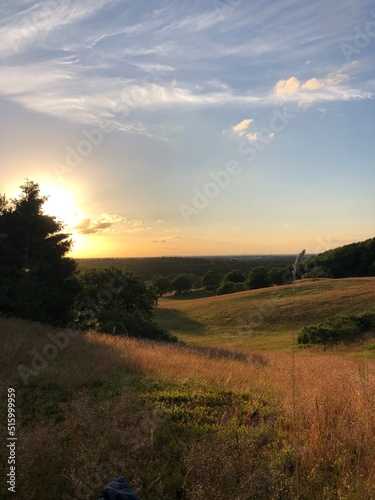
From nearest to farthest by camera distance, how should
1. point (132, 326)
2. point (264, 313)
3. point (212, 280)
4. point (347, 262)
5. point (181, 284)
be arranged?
point (132, 326) < point (264, 313) < point (347, 262) < point (181, 284) < point (212, 280)

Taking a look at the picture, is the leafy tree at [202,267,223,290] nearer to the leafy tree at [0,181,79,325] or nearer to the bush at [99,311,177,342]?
the bush at [99,311,177,342]

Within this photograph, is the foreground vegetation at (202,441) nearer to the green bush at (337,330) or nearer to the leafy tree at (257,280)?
the green bush at (337,330)

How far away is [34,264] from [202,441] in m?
19.9

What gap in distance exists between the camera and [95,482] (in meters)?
4.04

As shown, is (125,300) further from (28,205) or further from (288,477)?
(288,477)

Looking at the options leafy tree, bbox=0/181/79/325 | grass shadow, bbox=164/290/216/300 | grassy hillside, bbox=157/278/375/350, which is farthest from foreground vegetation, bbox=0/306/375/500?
grass shadow, bbox=164/290/216/300

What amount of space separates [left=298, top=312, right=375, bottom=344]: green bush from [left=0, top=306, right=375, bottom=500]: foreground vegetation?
893 inches

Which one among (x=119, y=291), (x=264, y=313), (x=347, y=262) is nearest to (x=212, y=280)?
(x=347, y=262)

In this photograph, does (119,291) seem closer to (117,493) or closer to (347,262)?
(117,493)

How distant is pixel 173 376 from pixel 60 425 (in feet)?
13.2

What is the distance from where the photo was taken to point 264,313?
42781 mm

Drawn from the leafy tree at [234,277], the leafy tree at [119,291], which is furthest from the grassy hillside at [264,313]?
the leafy tree at [234,277]

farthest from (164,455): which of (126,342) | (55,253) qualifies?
(55,253)

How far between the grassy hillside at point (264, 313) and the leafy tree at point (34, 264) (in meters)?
15.8
